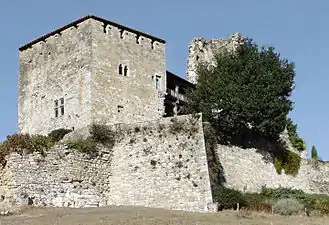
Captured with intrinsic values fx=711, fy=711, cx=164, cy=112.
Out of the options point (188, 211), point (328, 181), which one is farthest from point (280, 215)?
point (328, 181)

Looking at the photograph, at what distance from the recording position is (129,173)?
40719mm

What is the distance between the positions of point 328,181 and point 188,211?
666 inches

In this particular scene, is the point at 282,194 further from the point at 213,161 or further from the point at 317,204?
the point at 213,161

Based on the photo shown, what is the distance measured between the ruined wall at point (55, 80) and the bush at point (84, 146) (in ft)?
14.6

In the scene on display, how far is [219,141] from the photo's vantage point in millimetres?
45312

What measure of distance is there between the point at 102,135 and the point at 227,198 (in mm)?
8490

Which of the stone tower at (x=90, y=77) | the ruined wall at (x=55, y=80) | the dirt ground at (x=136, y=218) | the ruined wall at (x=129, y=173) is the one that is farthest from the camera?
the ruined wall at (x=55, y=80)

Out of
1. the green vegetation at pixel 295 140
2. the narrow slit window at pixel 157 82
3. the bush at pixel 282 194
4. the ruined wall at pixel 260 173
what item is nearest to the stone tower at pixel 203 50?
the narrow slit window at pixel 157 82

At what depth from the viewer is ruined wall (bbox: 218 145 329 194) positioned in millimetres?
42219

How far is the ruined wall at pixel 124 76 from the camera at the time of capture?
153 ft

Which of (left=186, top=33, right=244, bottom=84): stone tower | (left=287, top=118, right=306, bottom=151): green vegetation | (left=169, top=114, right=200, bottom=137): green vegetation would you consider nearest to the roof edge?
(left=186, top=33, right=244, bottom=84): stone tower

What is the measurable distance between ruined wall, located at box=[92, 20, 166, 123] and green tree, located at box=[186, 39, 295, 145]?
2931 millimetres

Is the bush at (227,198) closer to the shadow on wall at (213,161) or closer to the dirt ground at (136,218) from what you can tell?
the shadow on wall at (213,161)

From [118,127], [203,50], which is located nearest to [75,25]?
[118,127]
